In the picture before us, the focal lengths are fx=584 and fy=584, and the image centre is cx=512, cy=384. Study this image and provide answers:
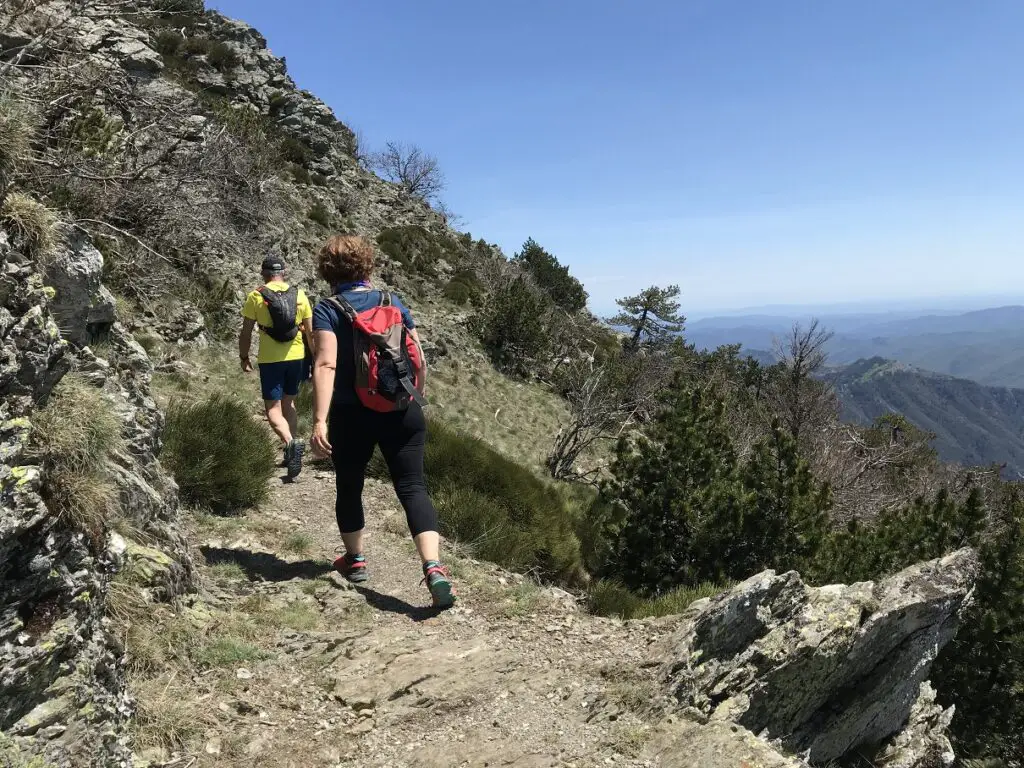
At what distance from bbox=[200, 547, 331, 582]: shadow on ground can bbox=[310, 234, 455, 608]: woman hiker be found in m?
0.92

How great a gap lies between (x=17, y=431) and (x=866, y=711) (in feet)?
20.7

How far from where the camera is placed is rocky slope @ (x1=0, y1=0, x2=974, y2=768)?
7.15 feet

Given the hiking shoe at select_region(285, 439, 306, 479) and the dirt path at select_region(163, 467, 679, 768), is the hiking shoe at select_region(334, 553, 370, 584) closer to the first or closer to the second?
the dirt path at select_region(163, 467, 679, 768)

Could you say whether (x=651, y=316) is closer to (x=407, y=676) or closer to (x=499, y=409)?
(x=499, y=409)

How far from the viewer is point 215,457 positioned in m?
5.25

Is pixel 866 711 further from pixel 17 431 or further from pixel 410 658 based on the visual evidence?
pixel 17 431

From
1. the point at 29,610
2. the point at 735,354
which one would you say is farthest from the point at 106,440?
the point at 735,354

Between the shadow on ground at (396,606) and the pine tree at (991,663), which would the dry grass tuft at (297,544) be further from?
the pine tree at (991,663)

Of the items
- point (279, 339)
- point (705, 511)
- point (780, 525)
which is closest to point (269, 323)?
point (279, 339)

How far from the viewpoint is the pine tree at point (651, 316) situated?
110ft

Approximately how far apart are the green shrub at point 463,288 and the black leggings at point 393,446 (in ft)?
66.7

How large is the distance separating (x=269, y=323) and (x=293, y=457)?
5.04 ft

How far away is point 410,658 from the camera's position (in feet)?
11.0

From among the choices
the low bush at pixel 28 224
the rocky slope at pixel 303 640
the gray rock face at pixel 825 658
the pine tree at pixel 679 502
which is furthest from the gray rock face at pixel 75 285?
the pine tree at pixel 679 502
